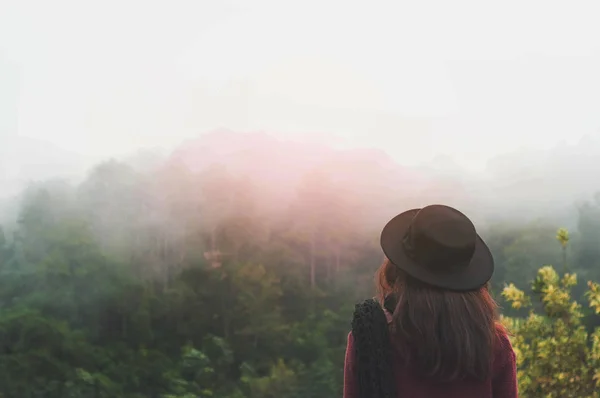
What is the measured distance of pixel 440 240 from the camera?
4.35 feet

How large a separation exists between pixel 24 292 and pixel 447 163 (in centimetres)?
219

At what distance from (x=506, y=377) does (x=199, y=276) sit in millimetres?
2462

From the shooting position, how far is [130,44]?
3.67 metres

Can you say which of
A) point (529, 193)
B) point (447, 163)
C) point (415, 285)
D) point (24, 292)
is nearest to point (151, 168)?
point (24, 292)

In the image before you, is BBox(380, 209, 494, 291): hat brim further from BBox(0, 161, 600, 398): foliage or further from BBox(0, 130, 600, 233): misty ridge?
BBox(0, 130, 600, 233): misty ridge

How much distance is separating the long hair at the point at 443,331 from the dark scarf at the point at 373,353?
3 cm

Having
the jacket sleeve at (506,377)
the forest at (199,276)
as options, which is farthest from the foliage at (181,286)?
the jacket sleeve at (506,377)

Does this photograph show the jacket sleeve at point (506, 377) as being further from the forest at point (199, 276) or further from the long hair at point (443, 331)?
the forest at point (199, 276)

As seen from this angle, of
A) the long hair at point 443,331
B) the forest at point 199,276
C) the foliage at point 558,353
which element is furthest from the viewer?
the forest at point 199,276

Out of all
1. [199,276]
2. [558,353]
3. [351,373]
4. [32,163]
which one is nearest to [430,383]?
[351,373]

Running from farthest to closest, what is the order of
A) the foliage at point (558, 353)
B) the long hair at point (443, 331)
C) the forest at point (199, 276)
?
1. the forest at point (199, 276)
2. the foliage at point (558, 353)
3. the long hair at point (443, 331)

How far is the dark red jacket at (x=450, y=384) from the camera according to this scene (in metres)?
1.33

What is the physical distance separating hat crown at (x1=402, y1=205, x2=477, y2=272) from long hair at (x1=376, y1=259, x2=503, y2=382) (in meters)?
0.05

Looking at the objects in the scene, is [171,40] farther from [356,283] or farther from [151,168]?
[356,283]
